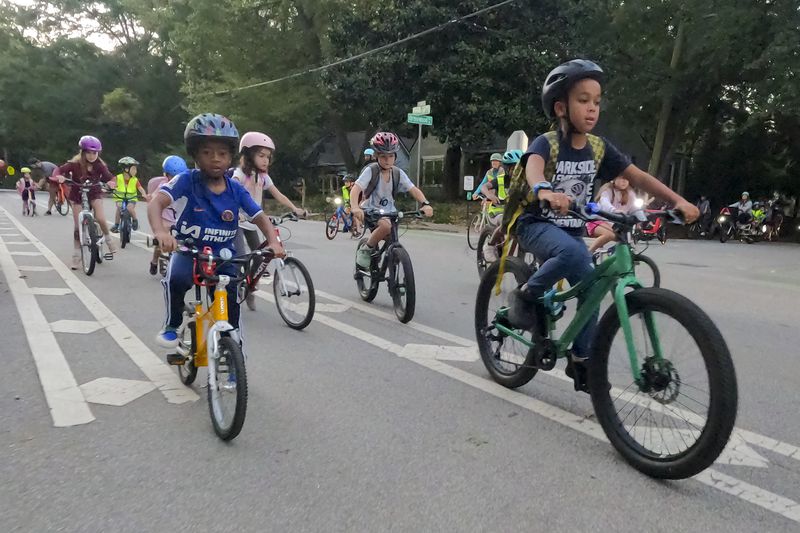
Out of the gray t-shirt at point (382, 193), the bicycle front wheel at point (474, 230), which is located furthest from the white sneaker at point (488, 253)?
the bicycle front wheel at point (474, 230)

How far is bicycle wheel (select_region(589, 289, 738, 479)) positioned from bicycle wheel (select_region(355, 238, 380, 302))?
13.3 ft

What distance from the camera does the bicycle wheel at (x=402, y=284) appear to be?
6246 mm

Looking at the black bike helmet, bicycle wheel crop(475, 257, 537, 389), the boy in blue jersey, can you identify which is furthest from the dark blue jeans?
the boy in blue jersey

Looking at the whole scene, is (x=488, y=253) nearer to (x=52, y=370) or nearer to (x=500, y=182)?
(x=500, y=182)

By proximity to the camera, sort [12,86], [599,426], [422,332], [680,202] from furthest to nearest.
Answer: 1. [12,86]
2. [422,332]
3. [599,426]
4. [680,202]

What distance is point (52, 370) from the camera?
4.61 metres

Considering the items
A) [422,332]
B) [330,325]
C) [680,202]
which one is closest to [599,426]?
[680,202]

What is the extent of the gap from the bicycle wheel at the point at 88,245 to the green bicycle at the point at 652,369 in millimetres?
7107

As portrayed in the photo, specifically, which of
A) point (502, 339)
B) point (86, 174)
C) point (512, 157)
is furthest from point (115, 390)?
point (512, 157)

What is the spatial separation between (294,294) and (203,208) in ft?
7.96

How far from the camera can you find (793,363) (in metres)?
5.21

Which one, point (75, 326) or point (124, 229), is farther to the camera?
point (124, 229)

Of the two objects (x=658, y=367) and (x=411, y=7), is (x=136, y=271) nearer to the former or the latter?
(x=658, y=367)

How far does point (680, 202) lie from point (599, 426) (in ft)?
4.31
